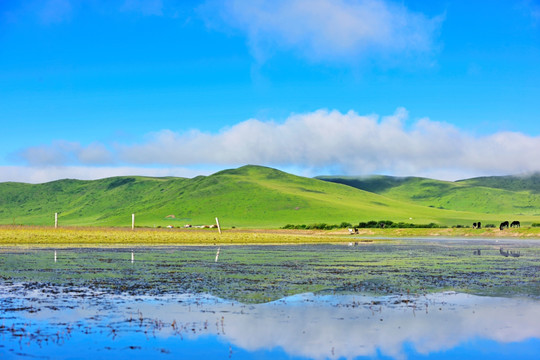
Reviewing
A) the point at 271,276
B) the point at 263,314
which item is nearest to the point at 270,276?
the point at 271,276

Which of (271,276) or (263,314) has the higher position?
(271,276)

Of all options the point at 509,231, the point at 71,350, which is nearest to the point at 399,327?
the point at 71,350

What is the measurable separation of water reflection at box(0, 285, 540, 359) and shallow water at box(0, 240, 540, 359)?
1.5 inches

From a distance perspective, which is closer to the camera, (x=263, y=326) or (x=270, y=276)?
(x=263, y=326)

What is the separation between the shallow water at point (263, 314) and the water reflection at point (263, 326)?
39 millimetres

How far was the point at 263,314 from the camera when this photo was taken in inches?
834

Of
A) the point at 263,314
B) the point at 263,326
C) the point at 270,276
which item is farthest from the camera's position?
the point at 270,276

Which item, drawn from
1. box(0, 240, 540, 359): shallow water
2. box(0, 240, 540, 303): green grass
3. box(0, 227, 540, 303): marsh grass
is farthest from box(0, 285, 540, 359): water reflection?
box(0, 227, 540, 303): marsh grass

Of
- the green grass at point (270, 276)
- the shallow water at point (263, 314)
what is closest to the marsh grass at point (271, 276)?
the green grass at point (270, 276)

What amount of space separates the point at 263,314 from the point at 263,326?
203 cm

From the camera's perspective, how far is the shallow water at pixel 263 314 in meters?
16.3

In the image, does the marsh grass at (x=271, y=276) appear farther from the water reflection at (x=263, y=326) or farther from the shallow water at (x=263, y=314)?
the water reflection at (x=263, y=326)

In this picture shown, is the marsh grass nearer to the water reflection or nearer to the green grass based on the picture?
the green grass

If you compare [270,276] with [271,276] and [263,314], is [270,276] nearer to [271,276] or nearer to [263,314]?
[271,276]
